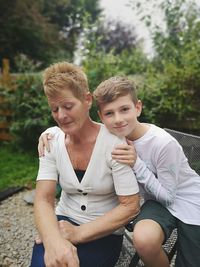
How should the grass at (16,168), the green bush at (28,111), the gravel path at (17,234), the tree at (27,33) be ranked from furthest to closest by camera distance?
the tree at (27,33) → the green bush at (28,111) → the grass at (16,168) → the gravel path at (17,234)

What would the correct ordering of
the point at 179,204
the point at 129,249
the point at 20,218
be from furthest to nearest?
1. the point at 20,218
2. the point at 129,249
3. the point at 179,204

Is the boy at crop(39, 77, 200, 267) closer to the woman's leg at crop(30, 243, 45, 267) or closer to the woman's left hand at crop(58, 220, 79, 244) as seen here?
the woman's left hand at crop(58, 220, 79, 244)

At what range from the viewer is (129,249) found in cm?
262

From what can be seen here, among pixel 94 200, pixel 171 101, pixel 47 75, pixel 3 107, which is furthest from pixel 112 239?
pixel 3 107

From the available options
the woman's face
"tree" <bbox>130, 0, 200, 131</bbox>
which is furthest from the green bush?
the woman's face

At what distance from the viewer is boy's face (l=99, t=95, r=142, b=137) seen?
178 cm

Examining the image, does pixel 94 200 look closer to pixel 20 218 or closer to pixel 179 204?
pixel 179 204

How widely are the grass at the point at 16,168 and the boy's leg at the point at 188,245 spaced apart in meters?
3.35

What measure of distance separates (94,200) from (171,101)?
3.63m

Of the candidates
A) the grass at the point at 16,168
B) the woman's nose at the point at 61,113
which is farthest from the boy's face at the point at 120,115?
the grass at the point at 16,168

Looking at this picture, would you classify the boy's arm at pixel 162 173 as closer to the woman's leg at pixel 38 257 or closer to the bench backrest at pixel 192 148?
the bench backrest at pixel 192 148

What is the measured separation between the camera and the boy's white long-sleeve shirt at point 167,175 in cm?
175

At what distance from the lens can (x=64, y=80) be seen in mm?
1701

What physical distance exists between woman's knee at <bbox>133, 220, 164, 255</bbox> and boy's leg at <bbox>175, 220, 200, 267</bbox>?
0.19 meters
